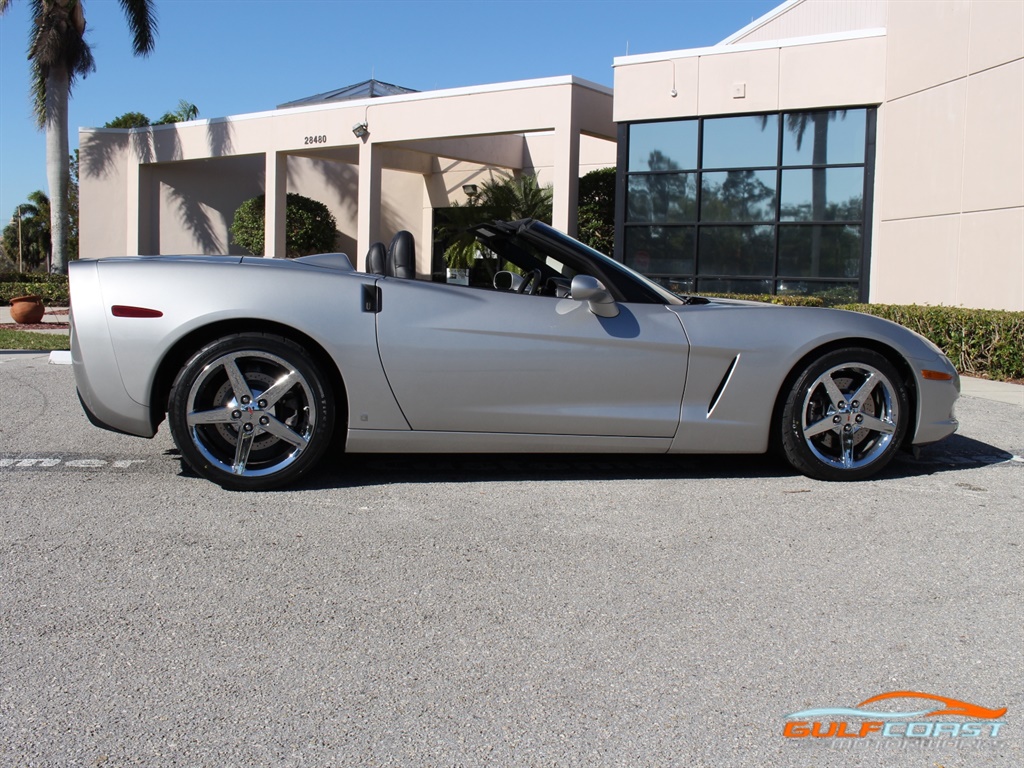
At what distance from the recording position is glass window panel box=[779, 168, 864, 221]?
1658 centimetres

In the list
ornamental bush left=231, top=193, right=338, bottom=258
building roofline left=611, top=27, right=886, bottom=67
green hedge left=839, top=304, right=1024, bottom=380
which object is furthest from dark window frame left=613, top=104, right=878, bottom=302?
ornamental bush left=231, top=193, right=338, bottom=258

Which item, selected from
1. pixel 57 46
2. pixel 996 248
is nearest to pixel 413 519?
pixel 996 248

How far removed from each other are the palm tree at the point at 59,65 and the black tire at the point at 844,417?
2616cm

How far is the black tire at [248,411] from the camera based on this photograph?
4516 millimetres

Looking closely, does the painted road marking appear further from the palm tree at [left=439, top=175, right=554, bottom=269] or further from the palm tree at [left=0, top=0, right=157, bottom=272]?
the palm tree at [left=0, top=0, right=157, bottom=272]

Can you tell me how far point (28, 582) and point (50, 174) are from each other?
89.8 feet

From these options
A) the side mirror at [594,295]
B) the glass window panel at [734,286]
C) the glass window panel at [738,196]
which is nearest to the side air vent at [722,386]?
the side mirror at [594,295]

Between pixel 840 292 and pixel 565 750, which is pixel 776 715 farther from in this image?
pixel 840 292

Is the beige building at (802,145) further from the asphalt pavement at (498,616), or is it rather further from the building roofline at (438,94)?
the asphalt pavement at (498,616)

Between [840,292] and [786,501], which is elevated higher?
[840,292]

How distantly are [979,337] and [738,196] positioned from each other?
6.97m

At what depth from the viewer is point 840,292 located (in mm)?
16625

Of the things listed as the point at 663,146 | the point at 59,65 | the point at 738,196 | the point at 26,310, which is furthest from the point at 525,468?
the point at 59,65

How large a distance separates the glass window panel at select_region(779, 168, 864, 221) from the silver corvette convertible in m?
12.3
